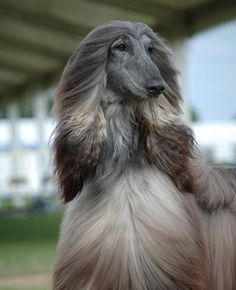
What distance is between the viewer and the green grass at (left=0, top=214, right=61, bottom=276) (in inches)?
371

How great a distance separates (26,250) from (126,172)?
8457mm

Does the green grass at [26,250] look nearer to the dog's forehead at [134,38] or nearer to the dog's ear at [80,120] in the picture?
the dog's ear at [80,120]

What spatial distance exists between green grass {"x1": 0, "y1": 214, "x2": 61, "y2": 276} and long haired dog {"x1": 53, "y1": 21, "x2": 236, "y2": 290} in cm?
528

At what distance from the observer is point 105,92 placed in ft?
12.5

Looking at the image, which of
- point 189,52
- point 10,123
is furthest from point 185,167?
point 10,123

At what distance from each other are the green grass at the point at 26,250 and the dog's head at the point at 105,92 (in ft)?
17.3

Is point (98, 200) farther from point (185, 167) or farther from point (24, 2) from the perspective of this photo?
point (24, 2)

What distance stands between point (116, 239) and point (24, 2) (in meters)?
10.5

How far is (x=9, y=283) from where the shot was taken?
26.5 feet

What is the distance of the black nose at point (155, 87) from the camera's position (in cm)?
363

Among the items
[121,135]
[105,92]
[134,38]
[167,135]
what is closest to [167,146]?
[167,135]

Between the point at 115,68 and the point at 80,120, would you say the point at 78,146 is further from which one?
the point at 115,68

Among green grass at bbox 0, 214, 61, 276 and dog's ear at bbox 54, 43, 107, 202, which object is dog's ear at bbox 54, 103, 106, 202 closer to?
dog's ear at bbox 54, 43, 107, 202

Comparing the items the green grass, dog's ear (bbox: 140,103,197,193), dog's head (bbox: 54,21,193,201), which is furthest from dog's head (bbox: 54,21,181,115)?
the green grass
